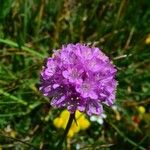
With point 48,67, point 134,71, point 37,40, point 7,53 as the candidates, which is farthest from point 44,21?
point 48,67

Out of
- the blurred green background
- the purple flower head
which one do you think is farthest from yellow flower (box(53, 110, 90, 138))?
the purple flower head

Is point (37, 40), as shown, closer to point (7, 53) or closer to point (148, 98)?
point (7, 53)

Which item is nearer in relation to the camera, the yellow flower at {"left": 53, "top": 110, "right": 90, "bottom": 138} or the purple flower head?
the purple flower head

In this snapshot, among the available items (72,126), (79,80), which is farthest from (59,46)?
(79,80)

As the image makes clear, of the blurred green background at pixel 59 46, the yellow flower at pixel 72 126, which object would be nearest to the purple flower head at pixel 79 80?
the blurred green background at pixel 59 46

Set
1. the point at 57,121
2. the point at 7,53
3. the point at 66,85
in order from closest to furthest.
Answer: the point at 66,85
the point at 57,121
the point at 7,53

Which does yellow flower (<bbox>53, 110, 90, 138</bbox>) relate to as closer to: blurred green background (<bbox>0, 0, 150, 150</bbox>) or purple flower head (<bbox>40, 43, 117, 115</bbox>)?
blurred green background (<bbox>0, 0, 150, 150</bbox>)
